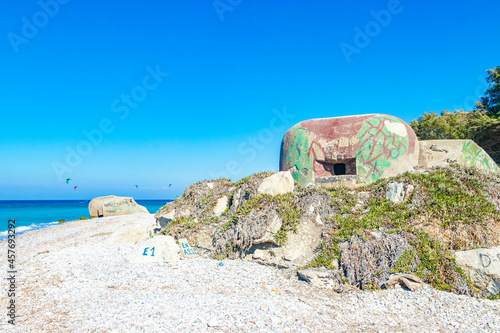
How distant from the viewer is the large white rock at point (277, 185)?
9344 millimetres

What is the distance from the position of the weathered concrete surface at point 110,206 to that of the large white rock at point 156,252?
765 inches

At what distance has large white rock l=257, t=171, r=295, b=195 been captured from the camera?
9344 millimetres

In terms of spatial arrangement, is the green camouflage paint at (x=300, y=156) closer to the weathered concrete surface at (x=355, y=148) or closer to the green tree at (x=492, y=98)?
the weathered concrete surface at (x=355, y=148)

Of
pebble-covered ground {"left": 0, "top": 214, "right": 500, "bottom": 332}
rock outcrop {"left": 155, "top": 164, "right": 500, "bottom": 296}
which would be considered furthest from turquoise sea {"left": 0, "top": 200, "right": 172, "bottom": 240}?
rock outcrop {"left": 155, "top": 164, "right": 500, "bottom": 296}

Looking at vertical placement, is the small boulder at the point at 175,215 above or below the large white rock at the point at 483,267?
above

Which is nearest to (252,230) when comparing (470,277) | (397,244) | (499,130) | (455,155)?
(397,244)

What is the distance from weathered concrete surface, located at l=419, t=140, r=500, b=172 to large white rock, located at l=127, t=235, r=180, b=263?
31.1ft

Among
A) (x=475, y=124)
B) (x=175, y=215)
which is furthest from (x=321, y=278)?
(x=475, y=124)

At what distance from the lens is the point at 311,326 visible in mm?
4551

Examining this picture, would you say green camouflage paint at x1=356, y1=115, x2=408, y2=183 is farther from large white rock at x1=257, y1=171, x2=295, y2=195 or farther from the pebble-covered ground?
the pebble-covered ground

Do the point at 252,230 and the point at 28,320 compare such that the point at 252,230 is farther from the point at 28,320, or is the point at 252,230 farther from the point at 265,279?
the point at 28,320

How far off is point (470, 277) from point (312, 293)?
3.09 m

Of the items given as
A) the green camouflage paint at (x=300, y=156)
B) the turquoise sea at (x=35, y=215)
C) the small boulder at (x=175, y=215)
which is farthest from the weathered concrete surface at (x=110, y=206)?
the green camouflage paint at (x=300, y=156)

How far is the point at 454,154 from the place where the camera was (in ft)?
39.5
